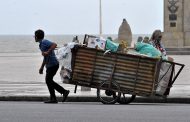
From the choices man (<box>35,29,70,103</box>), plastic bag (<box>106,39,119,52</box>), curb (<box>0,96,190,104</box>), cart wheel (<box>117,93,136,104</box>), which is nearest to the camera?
plastic bag (<box>106,39,119,52</box>)

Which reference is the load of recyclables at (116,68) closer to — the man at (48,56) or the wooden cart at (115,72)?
the wooden cart at (115,72)

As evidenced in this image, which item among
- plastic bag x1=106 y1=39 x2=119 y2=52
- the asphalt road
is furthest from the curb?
the asphalt road

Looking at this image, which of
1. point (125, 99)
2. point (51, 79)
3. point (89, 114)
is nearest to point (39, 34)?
point (51, 79)

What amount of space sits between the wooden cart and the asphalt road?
1.39 meters

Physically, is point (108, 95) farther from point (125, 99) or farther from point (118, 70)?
point (118, 70)

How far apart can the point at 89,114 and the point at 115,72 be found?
3.42 m

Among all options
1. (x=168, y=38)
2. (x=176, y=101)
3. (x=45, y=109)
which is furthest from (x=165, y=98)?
(x=168, y=38)

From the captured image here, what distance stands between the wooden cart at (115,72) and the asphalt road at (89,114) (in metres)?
1.39

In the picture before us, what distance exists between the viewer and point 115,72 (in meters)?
17.5

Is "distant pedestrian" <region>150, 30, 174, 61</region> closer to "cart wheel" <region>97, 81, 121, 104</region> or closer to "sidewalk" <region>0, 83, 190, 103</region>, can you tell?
"sidewalk" <region>0, 83, 190, 103</region>

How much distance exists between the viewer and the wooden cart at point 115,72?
17.3 metres

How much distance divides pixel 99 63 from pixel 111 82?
1.65 ft

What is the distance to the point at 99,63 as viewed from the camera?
17.6 m

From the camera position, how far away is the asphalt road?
43.8 ft
